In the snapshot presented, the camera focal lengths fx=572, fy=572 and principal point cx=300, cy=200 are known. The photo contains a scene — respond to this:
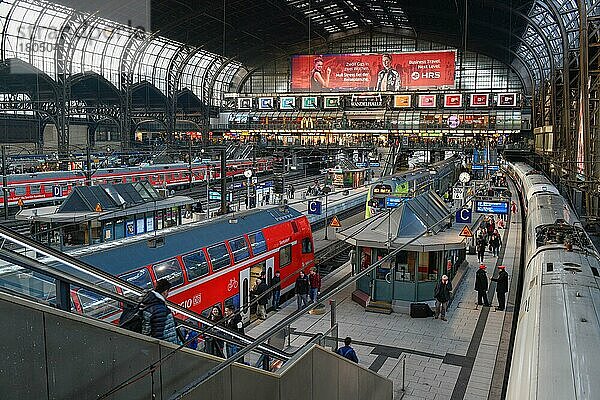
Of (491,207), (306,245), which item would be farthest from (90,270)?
(491,207)

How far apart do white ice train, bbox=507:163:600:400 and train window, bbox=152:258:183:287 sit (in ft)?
23.5

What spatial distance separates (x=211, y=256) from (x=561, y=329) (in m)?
9.23

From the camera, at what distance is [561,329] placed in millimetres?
6020

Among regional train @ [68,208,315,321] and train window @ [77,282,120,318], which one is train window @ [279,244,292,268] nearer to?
regional train @ [68,208,315,321]

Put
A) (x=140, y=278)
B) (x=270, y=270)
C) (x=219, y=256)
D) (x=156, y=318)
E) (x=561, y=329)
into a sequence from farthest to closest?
(x=270, y=270) → (x=219, y=256) → (x=140, y=278) → (x=561, y=329) → (x=156, y=318)

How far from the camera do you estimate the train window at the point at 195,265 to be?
12.9m

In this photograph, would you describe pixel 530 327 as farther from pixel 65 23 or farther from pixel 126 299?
pixel 65 23

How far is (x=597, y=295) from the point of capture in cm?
743

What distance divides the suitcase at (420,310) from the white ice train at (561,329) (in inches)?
209

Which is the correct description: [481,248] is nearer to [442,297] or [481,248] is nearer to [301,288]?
[442,297]

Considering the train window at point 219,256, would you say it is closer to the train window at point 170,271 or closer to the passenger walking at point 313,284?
the train window at point 170,271

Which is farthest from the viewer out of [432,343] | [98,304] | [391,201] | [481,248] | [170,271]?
[391,201]

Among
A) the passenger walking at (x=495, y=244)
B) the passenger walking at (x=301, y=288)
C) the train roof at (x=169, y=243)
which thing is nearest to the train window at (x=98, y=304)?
the train roof at (x=169, y=243)

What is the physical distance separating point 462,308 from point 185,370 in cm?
1312
